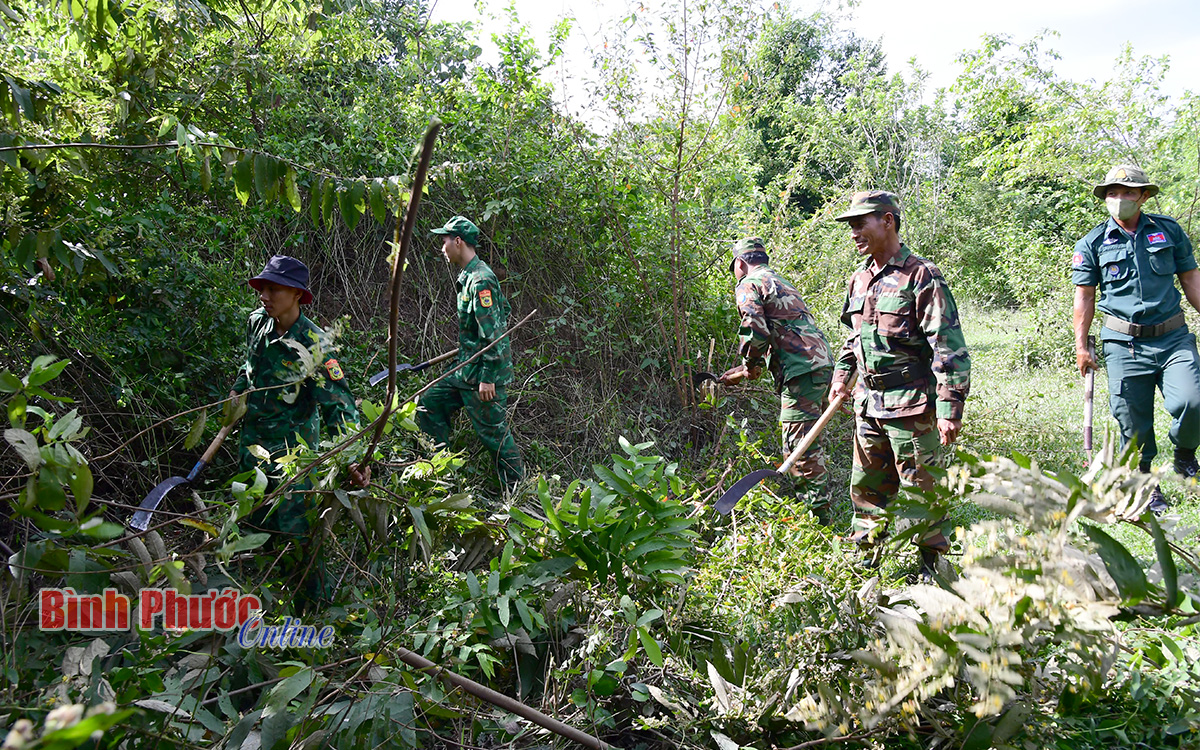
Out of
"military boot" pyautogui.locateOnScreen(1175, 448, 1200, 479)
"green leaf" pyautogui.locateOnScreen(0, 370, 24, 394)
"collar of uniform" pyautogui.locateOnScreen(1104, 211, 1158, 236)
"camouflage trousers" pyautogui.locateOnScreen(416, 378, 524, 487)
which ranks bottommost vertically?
"camouflage trousers" pyautogui.locateOnScreen(416, 378, 524, 487)

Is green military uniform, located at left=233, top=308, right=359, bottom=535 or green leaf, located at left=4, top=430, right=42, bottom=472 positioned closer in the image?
green leaf, located at left=4, top=430, right=42, bottom=472

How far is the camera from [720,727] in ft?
6.43

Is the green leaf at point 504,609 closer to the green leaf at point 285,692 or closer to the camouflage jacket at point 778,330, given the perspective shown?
the green leaf at point 285,692

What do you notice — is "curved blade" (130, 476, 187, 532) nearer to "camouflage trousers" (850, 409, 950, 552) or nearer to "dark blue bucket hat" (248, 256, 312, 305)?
"dark blue bucket hat" (248, 256, 312, 305)

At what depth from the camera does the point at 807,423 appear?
4527 millimetres

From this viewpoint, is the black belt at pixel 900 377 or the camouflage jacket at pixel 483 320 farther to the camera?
the camouflage jacket at pixel 483 320

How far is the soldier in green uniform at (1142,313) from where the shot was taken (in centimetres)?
425

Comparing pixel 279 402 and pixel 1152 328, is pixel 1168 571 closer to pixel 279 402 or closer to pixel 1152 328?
pixel 279 402

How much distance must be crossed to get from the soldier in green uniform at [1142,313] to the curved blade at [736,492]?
2729 mm

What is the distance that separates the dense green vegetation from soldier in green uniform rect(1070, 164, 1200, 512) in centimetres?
55

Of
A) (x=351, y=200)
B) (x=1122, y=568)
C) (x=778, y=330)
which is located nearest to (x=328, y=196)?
(x=351, y=200)

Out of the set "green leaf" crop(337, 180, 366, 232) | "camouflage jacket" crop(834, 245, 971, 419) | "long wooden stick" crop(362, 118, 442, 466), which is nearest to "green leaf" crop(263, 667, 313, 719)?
"long wooden stick" crop(362, 118, 442, 466)

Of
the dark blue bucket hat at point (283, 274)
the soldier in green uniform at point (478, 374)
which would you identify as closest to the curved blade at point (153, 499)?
the dark blue bucket hat at point (283, 274)

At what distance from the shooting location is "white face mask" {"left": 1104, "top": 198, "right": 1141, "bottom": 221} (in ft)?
14.3
